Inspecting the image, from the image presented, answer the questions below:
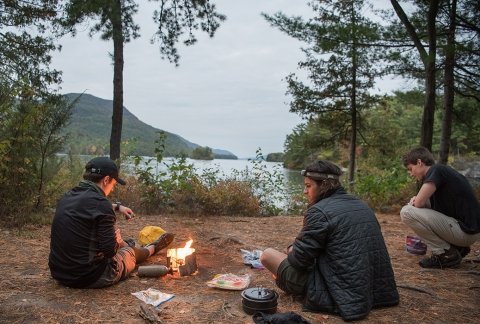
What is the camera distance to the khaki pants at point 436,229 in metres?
4.49

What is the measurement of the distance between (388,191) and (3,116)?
29.0ft

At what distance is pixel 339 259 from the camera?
119 inches

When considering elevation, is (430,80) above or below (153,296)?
above

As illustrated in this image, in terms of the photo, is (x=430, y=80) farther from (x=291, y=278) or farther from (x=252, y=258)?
(x=291, y=278)

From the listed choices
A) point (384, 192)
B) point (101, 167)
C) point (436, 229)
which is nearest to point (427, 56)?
point (384, 192)

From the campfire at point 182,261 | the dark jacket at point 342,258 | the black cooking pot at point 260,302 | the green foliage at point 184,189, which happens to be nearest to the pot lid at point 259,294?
the black cooking pot at point 260,302

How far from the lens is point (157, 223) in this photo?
280 inches

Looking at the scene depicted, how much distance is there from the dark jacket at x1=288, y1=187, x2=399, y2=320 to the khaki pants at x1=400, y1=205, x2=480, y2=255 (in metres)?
1.70

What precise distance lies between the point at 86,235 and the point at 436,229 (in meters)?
4.07

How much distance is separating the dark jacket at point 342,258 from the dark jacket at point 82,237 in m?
1.82

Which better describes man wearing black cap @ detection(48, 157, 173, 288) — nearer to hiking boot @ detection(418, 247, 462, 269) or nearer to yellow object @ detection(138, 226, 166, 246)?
yellow object @ detection(138, 226, 166, 246)

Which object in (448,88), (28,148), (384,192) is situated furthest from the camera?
(384,192)

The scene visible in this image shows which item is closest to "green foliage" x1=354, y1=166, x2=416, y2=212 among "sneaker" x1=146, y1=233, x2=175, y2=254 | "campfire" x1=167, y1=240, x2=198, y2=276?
"sneaker" x1=146, y1=233, x2=175, y2=254

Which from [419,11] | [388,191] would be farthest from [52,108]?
[419,11]
